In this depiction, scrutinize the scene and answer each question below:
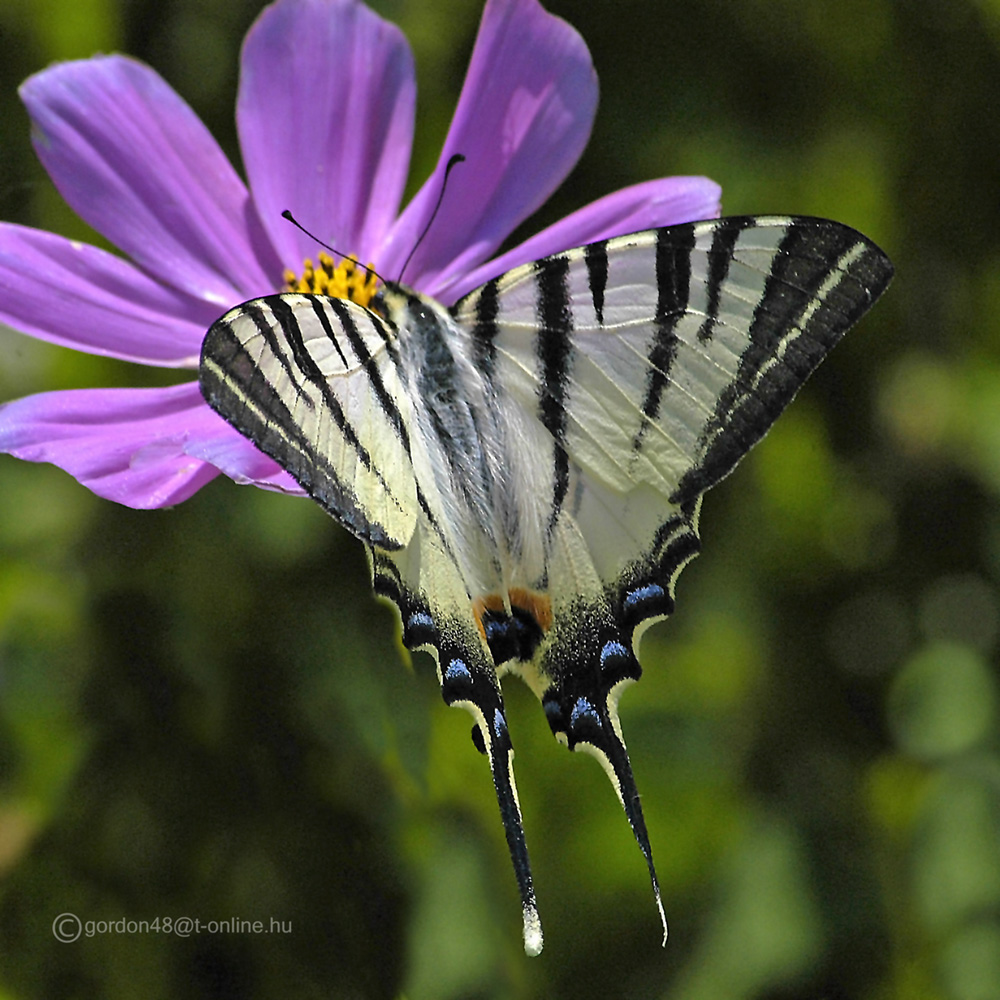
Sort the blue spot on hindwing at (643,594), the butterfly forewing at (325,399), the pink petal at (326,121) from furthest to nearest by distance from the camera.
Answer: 1. the pink petal at (326,121)
2. the blue spot on hindwing at (643,594)
3. the butterfly forewing at (325,399)

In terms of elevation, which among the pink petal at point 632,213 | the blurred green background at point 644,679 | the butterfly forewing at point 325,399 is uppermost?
the pink petal at point 632,213

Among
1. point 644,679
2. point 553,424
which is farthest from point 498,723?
point 644,679

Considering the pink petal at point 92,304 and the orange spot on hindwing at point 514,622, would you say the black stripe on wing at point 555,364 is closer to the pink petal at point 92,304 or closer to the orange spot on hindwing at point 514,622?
the orange spot on hindwing at point 514,622

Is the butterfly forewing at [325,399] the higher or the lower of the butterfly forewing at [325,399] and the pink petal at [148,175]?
the higher

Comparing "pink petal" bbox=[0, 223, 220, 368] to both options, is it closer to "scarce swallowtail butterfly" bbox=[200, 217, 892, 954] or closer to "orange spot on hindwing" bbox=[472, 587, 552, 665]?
"scarce swallowtail butterfly" bbox=[200, 217, 892, 954]

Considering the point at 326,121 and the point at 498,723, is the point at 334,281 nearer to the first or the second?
the point at 326,121

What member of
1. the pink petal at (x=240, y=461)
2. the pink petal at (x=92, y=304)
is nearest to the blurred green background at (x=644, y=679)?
the pink petal at (x=92, y=304)

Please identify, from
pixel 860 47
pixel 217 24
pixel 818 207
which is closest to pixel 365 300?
pixel 217 24

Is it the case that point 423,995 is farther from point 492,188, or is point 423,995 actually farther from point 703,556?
point 492,188

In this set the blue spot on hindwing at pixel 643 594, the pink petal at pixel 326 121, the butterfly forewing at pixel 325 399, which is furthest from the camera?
the pink petal at pixel 326 121
